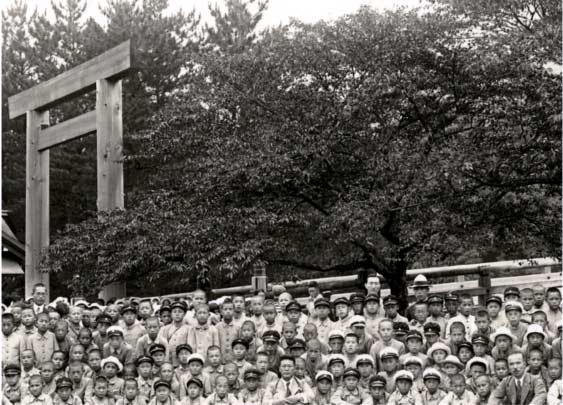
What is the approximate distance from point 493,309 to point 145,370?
322 centimetres

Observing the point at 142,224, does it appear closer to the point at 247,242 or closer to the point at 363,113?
the point at 247,242

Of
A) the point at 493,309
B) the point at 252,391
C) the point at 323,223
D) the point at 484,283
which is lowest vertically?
the point at 252,391

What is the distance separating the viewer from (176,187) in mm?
11273

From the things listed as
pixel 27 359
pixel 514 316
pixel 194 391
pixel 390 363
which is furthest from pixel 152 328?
pixel 514 316

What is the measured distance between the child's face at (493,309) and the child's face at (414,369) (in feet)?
4.19

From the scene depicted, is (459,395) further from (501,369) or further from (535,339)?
(535,339)

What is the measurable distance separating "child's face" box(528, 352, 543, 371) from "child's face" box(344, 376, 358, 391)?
Result: 136 centimetres

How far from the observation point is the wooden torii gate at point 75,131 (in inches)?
435

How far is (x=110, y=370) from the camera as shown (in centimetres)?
731

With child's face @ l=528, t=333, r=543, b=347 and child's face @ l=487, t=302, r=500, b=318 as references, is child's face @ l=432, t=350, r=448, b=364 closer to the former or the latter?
child's face @ l=528, t=333, r=543, b=347

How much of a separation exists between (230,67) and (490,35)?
3348 millimetres

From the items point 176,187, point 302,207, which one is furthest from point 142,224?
point 302,207

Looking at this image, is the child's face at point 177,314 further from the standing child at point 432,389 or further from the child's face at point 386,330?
the standing child at point 432,389

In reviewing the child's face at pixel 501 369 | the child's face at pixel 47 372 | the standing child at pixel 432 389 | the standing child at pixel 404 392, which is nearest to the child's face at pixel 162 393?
the child's face at pixel 47 372
